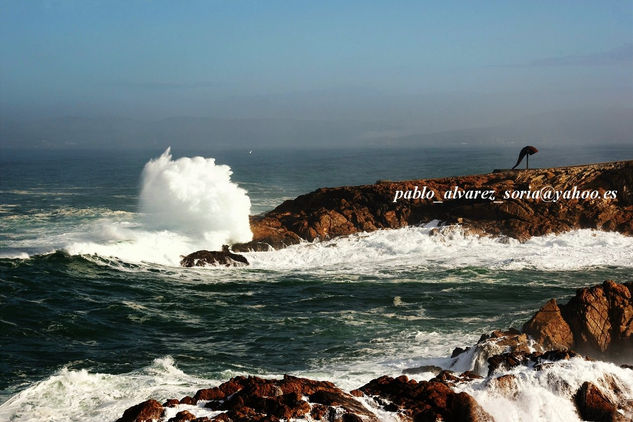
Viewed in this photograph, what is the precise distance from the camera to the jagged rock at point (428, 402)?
1276 cm

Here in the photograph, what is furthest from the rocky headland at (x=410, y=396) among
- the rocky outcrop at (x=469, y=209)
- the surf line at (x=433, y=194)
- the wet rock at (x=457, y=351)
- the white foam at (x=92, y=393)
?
the surf line at (x=433, y=194)

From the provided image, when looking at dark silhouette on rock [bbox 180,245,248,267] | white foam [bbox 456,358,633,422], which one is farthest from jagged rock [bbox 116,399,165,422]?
dark silhouette on rock [bbox 180,245,248,267]

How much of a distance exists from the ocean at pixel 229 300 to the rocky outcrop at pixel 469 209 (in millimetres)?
1050

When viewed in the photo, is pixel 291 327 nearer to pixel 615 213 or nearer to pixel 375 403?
pixel 375 403

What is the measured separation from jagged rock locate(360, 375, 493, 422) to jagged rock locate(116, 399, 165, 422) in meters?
3.74

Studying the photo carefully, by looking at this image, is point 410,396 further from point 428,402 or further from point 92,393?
point 92,393

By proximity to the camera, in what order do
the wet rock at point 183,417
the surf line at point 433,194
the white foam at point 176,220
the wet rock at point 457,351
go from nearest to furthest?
the wet rock at point 183,417, the wet rock at point 457,351, the white foam at point 176,220, the surf line at point 433,194

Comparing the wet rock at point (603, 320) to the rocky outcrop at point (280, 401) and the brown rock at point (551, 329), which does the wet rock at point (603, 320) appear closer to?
the brown rock at point (551, 329)

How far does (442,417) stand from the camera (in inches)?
503

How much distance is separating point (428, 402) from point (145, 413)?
481 cm

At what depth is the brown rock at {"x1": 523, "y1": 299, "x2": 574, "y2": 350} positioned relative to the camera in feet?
57.1

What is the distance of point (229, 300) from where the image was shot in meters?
24.8

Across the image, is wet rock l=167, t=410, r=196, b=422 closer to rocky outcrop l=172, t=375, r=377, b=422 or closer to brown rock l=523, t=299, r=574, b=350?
rocky outcrop l=172, t=375, r=377, b=422

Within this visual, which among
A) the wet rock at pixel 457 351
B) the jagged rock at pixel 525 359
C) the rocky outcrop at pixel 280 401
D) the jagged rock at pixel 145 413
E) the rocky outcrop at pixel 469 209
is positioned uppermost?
the rocky outcrop at pixel 469 209
